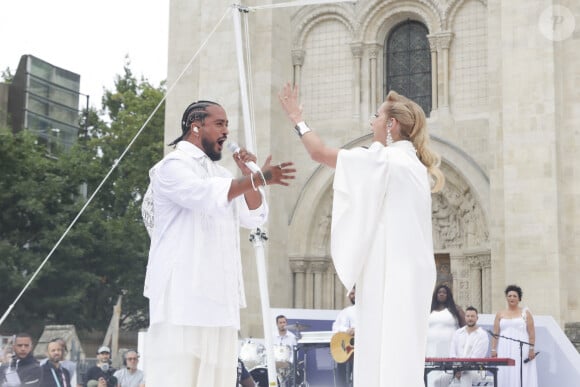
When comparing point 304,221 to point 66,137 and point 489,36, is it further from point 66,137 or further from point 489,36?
point 66,137

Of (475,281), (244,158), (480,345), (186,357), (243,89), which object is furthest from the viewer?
(475,281)

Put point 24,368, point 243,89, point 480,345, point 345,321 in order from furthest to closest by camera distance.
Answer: point 345,321 < point 480,345 < point 24,368 < point 243,89

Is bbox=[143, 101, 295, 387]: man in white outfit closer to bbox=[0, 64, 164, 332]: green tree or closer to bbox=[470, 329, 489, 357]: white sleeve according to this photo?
bbox=[470, 329, 489, 357]: white sleeve

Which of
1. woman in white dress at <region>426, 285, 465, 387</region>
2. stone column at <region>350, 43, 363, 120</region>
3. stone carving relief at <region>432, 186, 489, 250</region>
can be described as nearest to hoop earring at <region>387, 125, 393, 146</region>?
woman in white dress at <region>426, 285, 465, 387</region>

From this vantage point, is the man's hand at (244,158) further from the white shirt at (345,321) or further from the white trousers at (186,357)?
the white shirt at (345,321)

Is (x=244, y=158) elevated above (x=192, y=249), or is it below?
above

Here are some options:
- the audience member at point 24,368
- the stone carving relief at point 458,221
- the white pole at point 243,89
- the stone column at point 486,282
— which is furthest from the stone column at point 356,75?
the audience member at point 24,368

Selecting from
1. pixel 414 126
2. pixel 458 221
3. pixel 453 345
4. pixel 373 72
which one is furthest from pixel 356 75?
pixel 414 126

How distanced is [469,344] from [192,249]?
862 centimetres

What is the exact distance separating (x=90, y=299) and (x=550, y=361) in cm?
2075

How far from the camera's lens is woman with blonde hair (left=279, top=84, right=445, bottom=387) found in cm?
550

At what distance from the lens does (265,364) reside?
15.0m

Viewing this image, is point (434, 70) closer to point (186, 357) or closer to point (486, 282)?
point (486, 282)

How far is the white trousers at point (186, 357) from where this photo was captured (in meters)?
5.40
